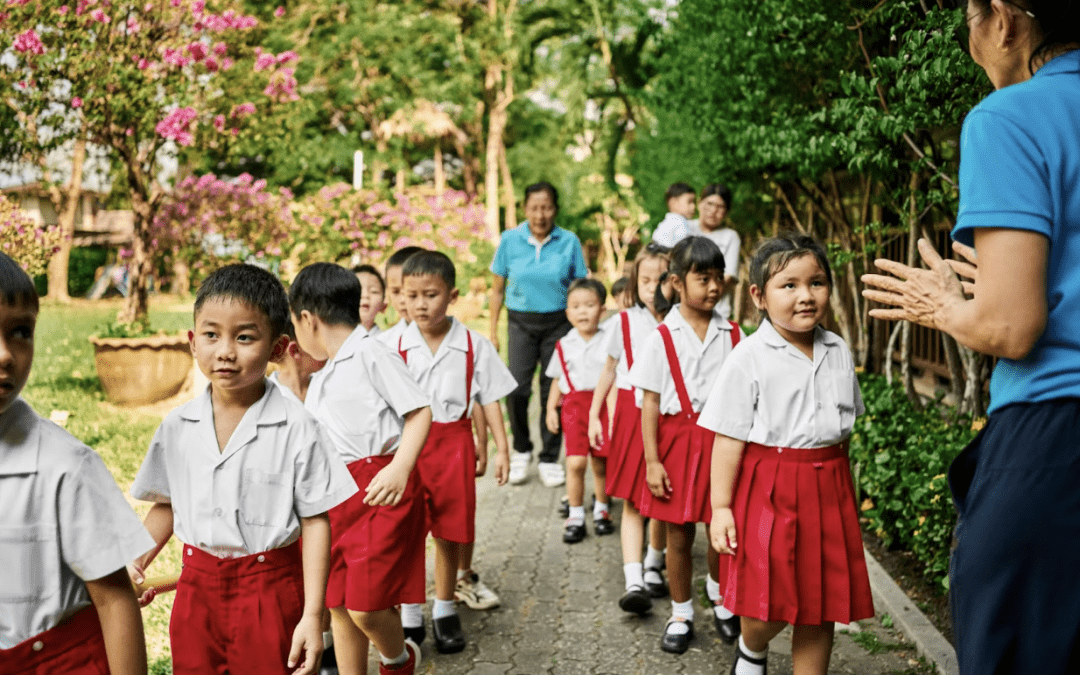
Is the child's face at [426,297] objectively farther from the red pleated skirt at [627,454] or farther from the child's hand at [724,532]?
the child's hand at [724,532]

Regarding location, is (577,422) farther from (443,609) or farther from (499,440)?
(443,609)

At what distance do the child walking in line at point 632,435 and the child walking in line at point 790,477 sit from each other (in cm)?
135

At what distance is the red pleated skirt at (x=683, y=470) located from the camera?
4422 millimetres

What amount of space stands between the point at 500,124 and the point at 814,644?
27869mm

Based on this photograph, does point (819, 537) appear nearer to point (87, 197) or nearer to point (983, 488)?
point (983, 488)

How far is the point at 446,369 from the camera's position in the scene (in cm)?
463

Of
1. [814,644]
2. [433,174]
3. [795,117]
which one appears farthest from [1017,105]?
[433,174]

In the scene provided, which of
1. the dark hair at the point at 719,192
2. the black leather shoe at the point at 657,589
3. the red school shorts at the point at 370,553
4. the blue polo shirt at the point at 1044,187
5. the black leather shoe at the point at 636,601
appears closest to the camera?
the blue polo shirt at the point at 1044,187

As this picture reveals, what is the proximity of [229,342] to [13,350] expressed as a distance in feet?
2.42

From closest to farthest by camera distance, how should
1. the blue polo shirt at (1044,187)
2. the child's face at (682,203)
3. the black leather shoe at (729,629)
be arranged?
the blue polo shirt at (1044,187)
the black leather shoe at (729,629)
the child's face at (682,203)

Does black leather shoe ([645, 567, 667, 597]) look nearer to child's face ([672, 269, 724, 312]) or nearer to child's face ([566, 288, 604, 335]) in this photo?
child's face ([672, 269, 724, 312])

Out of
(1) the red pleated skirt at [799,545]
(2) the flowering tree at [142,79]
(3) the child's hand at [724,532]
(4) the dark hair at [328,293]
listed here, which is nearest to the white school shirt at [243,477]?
(4) the dark hair at [328,293]

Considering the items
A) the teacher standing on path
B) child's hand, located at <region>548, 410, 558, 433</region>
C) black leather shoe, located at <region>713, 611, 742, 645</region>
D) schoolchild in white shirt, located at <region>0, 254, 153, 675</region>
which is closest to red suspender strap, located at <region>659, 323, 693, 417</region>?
black leather shoe, located at <region>713, 611, 742, 645</region>

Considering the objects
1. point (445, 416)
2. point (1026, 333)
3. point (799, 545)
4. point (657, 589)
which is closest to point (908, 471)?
point (657, 589)
